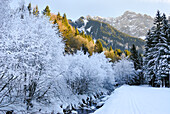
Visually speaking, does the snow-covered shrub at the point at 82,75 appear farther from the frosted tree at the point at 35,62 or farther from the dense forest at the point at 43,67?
the frosted tree at the point at 35,62

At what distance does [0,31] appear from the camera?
6.16 metres

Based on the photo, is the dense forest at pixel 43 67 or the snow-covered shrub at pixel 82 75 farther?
the snow-covered shrub at pixel 82 75

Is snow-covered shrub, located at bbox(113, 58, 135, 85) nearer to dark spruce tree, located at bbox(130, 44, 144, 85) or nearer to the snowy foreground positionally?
dark spruce tree, located at bbox(130, 44, 144, 85)

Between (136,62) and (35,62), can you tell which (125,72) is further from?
(35,62)

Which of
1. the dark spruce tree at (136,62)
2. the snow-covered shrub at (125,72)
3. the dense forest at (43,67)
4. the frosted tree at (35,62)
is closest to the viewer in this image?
the dense forest at (43,67)

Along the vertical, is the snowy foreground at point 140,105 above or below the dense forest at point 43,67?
below

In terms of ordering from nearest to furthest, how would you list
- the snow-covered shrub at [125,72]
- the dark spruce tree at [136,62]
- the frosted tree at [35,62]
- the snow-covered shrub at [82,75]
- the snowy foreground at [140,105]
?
the snowy foreground at [140,105]
the frosted tree at [35,62]
the snow-covered shrub at [82,75]
the snow-covered shrub at [125,72]
the dark spruce tree at [136,62]

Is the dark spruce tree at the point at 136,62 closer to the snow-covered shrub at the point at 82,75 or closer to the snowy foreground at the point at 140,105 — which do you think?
the snow-covered shrub at the point at 82,75

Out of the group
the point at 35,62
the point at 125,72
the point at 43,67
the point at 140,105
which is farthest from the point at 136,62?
the point at 35,62

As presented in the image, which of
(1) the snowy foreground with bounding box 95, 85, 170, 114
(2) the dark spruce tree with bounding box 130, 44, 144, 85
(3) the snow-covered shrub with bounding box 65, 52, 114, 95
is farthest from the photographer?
(2) the dark spruce tree with bounding box 130, 44, 144, 85

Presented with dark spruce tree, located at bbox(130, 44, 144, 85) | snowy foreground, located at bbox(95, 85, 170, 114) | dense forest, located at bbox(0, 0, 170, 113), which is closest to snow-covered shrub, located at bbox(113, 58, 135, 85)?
dark spruce tree, located at bbox(130, 44, 144, 85)

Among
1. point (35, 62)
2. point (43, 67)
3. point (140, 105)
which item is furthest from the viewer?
point (43, 67)

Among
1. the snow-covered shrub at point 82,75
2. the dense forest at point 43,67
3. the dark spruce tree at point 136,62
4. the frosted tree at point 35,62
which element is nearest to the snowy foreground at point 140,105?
the dense forest at point 43,67

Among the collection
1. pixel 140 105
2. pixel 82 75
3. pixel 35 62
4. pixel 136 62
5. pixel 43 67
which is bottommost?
pixel 140 105
